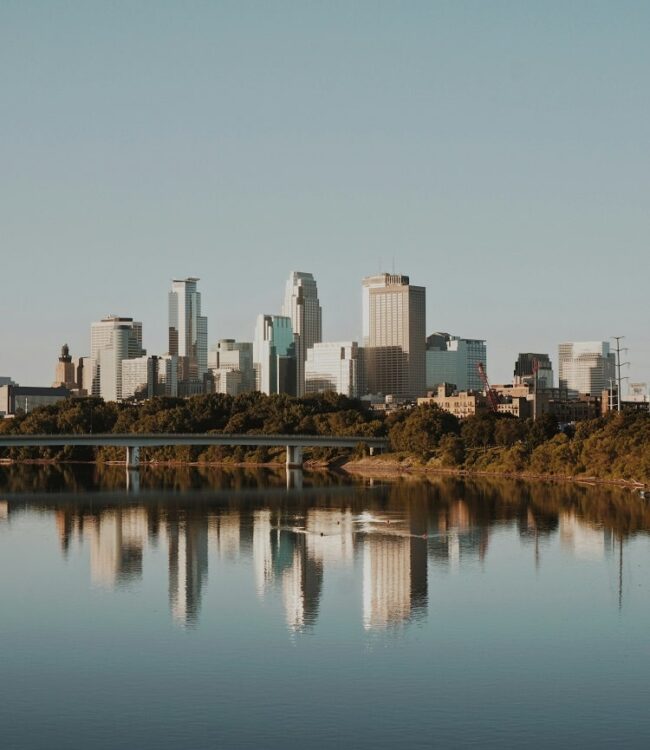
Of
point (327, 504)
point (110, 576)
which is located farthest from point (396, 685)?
point (327, 504)

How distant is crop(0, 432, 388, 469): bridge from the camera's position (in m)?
147

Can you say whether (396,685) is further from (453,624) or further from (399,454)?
(399,454)

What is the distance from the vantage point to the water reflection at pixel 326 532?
60.1 m

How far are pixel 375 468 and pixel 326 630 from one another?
362 ft

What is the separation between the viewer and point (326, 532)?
82.4m

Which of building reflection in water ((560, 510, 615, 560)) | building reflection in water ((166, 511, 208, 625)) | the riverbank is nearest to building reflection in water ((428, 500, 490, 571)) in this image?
building reflection in water ((560, 510, 615, 560))

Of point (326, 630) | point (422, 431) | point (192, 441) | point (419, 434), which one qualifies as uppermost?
point (422, 431)

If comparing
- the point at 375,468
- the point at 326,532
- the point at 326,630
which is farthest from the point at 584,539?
the point at 375,468

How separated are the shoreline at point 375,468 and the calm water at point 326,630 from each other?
32.1m

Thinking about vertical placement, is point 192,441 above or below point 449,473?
above

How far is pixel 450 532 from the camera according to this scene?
81.8 m

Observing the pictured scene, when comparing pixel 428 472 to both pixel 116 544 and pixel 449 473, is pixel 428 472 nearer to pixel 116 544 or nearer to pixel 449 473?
pixel 449 473

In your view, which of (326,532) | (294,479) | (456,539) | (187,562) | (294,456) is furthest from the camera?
(294,456)

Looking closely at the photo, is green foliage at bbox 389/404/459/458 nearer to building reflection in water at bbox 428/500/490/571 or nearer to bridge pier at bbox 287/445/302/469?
bridge pier at bbox 287/445/302/469
